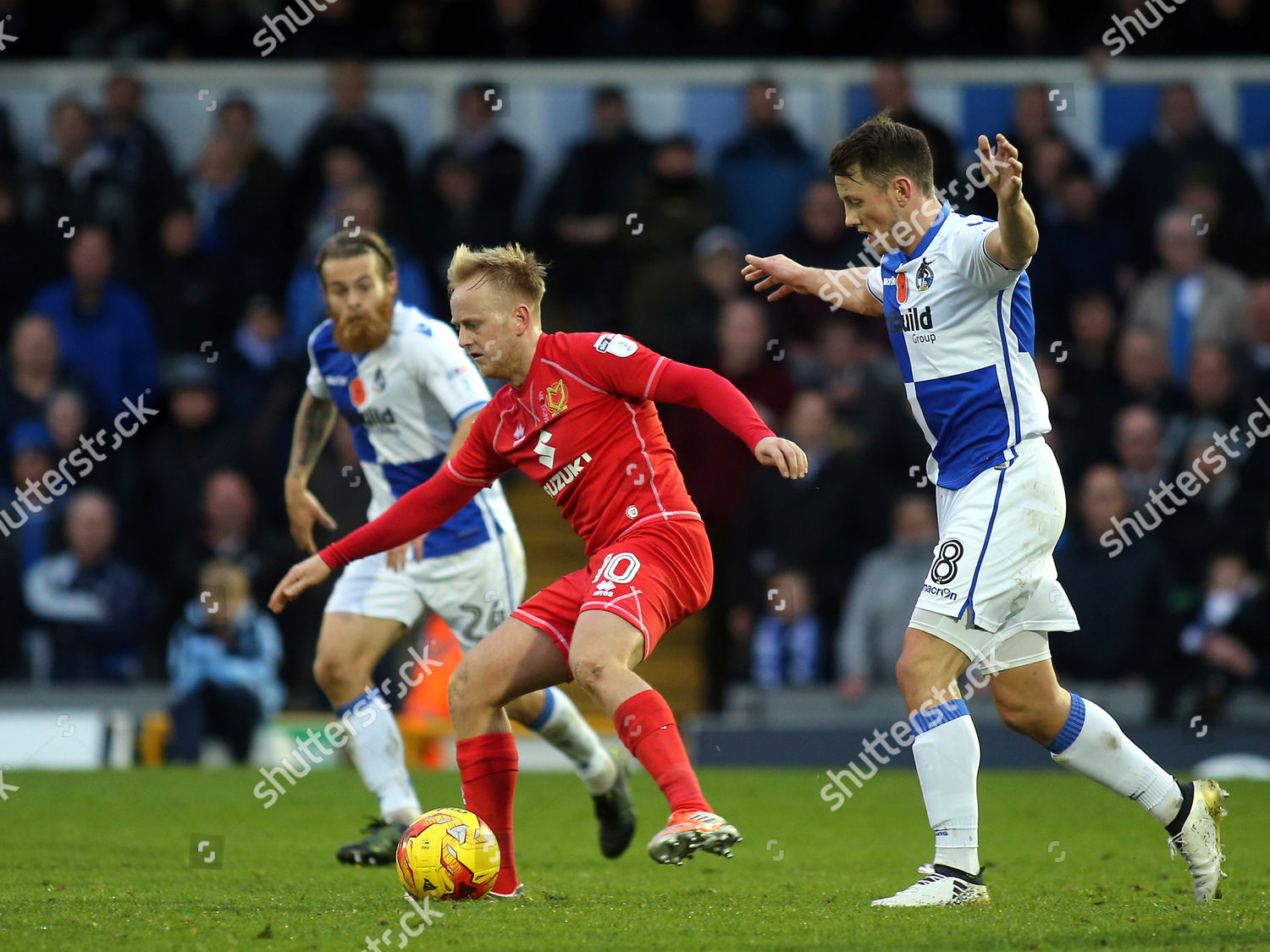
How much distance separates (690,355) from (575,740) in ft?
20.0

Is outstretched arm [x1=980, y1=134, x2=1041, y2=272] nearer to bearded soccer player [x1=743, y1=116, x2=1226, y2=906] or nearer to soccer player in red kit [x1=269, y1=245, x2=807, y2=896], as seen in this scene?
bearded soccer player [x1=743, y1=116, x2=1226, y2=906]

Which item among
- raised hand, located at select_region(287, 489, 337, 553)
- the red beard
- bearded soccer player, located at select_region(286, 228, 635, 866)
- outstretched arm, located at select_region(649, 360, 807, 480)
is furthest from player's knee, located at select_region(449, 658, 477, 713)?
the red beard

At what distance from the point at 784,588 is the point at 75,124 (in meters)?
7.46

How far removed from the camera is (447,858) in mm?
5629

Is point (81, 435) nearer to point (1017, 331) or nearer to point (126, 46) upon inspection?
point (126, 46)

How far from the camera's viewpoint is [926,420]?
5.84 meters

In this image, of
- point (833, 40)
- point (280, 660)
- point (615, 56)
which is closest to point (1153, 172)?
point (833, 40)

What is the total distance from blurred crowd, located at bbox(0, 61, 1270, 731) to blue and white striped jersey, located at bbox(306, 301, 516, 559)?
14.5ft

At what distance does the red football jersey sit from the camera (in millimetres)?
5824

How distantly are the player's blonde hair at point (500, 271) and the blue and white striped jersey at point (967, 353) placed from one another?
1323 millimetres

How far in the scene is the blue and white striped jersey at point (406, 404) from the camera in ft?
24.6

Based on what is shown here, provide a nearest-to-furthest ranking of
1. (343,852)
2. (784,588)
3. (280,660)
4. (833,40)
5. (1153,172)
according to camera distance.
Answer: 1. (343,852)
2. (784,588)
3. (280,660)
4. (1153,172)
5. (833,40)

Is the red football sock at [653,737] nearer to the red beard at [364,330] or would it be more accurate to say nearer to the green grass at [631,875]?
the green grass at [631,875]

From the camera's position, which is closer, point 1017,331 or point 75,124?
point 1017,331
